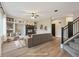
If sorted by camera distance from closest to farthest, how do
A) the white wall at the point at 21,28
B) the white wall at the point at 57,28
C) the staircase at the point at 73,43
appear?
the staircase at the point at 73,43
the white wall at the point at 21,28
the white wall at the point at 57,28

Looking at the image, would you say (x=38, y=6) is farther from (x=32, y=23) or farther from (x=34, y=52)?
(x=32, y=23)

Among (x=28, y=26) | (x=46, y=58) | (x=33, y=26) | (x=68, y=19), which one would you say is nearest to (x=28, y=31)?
(x=28, y=26)

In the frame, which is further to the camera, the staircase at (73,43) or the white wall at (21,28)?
the white wall at (21,28)

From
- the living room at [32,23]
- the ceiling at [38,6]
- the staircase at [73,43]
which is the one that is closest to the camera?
the staircase at [73,43]

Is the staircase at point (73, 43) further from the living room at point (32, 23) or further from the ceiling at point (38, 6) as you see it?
the ceiling at point (38, 6)

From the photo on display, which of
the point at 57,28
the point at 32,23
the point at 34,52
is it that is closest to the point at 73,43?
the point at 34,52

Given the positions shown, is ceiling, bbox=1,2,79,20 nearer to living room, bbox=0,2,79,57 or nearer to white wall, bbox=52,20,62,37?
living room, bbox=0,2,79,57

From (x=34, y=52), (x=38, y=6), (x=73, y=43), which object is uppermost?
(x=38, y=6)

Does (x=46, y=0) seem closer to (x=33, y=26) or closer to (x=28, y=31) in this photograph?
(x=28, y=31)

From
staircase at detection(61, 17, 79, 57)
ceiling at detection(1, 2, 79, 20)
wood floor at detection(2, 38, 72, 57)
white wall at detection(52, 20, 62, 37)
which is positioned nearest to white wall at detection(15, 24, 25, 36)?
ceiling at detection(1, 2, 79, 20)

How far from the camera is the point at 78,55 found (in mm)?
4246

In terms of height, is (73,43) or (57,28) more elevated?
(57,28)

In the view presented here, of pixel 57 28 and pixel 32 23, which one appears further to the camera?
pixel 57 28

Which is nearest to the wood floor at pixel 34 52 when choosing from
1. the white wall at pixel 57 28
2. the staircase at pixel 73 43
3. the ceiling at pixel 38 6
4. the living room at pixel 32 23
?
the staircase at pixel 73 43
